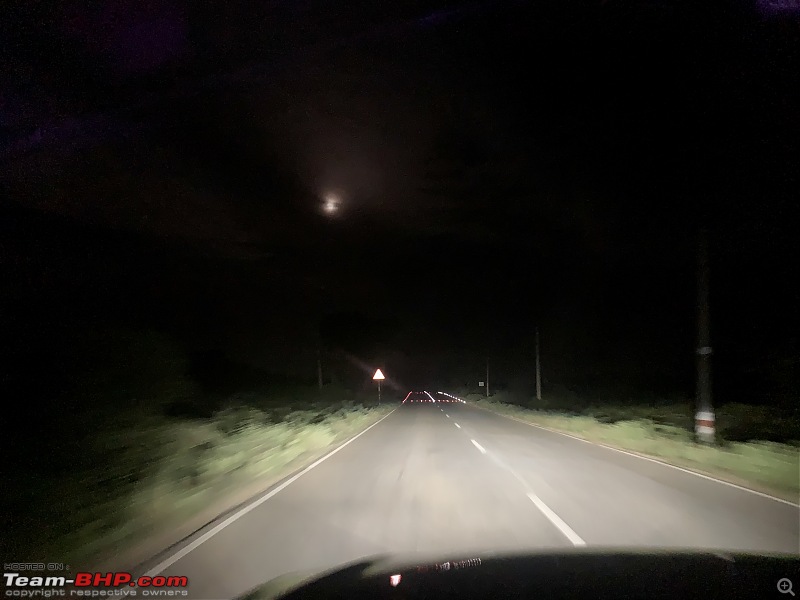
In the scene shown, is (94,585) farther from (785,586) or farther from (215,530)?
(785,586)

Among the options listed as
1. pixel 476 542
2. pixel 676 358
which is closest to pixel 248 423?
pixel 476 542

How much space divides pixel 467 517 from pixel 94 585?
4757 millimetres

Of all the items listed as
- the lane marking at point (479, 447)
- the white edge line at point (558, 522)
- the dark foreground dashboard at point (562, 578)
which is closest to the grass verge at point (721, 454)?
the white edge line at point (558, 522)

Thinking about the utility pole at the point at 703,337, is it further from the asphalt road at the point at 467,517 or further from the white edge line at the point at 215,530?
the white edge line at the point at 215,530

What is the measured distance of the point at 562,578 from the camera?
418 cm

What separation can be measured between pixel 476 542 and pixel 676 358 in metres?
52.1

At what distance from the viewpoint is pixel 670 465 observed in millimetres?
13977

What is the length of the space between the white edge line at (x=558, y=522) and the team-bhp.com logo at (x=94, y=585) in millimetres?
4421

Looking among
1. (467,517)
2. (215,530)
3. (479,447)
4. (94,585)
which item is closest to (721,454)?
(479,447)

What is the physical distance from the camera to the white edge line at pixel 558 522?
684cm

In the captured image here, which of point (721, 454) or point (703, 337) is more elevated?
point (703, 337)

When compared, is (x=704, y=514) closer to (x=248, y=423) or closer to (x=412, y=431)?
(x=412, y=431)

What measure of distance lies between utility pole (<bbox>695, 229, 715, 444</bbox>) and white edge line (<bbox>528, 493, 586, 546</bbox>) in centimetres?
899

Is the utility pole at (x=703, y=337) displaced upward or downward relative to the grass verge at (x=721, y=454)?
upward
